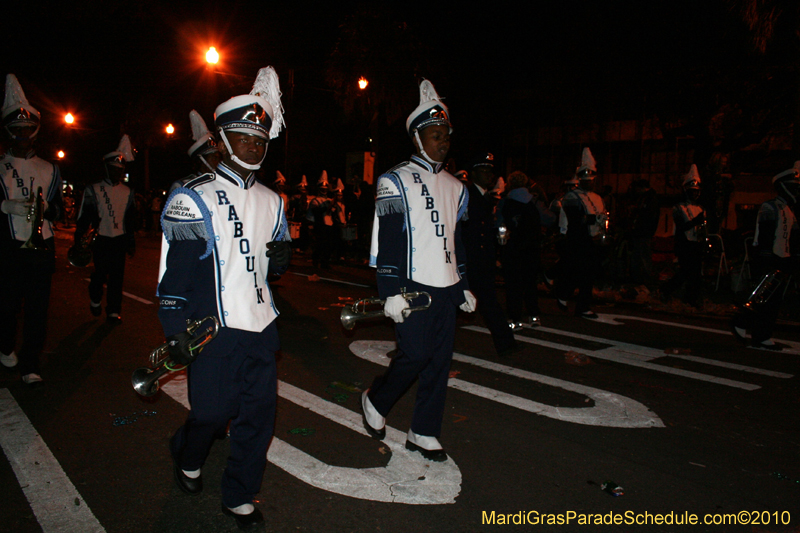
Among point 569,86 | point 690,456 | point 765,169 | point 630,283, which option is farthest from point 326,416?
point 765,169

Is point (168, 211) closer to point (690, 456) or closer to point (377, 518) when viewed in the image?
point (377, 518)

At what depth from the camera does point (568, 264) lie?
29.8ft

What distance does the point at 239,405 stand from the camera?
10.6ft

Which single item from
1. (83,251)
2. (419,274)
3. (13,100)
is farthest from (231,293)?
(83,251)

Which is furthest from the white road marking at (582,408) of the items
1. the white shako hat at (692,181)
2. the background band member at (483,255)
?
the white shako hat at (692,181)

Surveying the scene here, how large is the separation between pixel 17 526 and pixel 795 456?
191 inches

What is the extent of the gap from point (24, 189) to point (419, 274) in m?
4.06

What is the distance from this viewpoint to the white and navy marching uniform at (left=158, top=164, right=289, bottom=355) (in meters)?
3.04

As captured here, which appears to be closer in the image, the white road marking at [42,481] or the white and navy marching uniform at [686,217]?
the white road marking at [42,481]

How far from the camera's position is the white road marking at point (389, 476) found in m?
3.56

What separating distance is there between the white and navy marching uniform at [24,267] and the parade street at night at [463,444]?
0.45m

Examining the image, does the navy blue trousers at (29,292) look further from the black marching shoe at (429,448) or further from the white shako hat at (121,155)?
the black marching shoe at (429,448)

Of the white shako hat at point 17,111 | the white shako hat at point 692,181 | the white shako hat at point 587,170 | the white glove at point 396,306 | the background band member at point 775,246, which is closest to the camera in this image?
the white glove at point 396,306

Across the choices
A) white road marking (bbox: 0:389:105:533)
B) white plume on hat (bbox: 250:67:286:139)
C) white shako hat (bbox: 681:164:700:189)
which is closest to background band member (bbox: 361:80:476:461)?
white plume on hat (bbox: 250:67:286:139)
